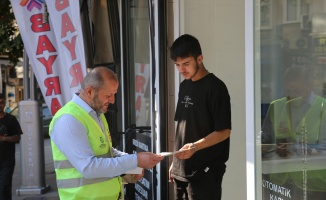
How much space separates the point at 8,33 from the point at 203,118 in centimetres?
870

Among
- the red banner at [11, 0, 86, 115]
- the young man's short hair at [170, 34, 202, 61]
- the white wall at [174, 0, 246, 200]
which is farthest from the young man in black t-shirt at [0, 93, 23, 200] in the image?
the young man's short hair at [170, 34, 202, 61]

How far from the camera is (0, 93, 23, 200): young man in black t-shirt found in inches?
247

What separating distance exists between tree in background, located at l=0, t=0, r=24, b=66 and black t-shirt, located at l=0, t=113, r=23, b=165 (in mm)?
4007

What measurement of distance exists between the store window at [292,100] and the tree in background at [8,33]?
26.0ft

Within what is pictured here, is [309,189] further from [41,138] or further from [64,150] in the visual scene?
[41,138]

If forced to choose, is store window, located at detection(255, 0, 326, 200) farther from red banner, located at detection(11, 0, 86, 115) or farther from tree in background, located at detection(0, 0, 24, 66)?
tree in background, located at detection(0, 0, 24, 66)

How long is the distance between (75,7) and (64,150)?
2967 mm

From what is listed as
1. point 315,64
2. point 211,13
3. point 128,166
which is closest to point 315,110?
point 315,64

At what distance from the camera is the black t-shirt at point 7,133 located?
628cm

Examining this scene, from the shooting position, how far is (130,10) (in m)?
6.46

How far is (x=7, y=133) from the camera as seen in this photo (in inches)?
248

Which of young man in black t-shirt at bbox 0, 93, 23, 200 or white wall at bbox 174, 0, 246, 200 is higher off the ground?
white wall at bbox 174, 0, 246, 200

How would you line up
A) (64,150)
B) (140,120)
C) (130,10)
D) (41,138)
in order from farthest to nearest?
(41,138), (130,10), (140,120), (64,150)

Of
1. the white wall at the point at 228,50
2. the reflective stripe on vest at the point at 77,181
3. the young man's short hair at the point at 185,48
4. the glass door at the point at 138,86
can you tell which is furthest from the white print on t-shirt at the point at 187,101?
the glass door at the point at 138,86
